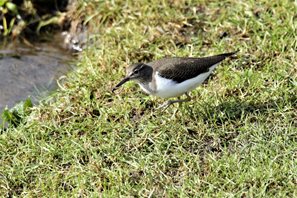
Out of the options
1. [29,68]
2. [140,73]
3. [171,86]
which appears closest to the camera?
[171,86]

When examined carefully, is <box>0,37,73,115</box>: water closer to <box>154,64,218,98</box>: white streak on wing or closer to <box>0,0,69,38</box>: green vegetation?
<box>0,0,69,38</box>: green vegetation

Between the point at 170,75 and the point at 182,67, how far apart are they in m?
0.18

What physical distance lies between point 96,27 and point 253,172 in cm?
409

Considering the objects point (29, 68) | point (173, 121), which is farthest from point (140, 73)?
point (29, 68)

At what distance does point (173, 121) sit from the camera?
7262mm

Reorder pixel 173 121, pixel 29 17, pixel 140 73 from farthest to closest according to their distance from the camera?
pixel 29 17
pixel 173 121
pixel 140 73

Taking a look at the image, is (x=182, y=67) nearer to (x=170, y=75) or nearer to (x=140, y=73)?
(x=170, y=75)

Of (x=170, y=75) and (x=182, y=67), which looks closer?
(x=170, y=75)

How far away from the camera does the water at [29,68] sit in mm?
8711

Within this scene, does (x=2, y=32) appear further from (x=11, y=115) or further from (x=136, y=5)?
(x=11, y=115)

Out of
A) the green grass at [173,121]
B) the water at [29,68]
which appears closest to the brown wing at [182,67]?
the green grass at [173,121]

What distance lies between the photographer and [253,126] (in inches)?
277

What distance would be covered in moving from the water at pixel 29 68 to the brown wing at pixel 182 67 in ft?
6.66

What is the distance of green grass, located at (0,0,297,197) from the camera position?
6.43 meters
